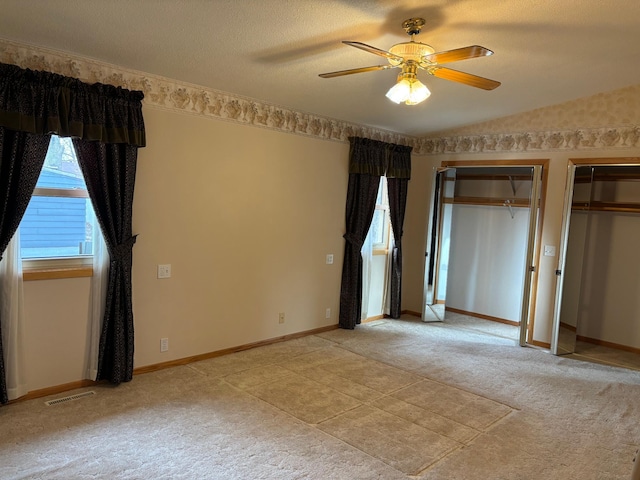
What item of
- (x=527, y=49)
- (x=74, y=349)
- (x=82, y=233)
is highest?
(x=527, y=49)

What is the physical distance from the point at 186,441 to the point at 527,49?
3.74 meters

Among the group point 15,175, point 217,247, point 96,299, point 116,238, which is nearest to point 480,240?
point 217,247

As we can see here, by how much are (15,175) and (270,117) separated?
2354 millimetres

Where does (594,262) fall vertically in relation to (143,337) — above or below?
above

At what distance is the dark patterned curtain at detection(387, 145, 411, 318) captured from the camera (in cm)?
598

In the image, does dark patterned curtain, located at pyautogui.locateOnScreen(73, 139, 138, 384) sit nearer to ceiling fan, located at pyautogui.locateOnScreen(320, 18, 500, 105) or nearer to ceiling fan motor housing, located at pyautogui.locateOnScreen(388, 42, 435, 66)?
ceiling fan, located at pyautogui.locateOnScreen(320, 18, 500, 105)

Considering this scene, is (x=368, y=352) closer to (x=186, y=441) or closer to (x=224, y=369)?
(x=224, y=369)

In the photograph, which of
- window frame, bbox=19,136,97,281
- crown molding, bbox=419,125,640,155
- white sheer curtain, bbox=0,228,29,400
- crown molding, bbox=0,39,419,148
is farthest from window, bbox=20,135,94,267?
crown molding, bbox=419,125,640,155

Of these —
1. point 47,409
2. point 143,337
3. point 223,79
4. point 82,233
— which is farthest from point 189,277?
point 223,79

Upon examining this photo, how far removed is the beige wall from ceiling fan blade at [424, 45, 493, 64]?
7.27 ft

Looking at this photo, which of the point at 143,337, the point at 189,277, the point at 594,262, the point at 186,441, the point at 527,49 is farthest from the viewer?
the point at 594,262

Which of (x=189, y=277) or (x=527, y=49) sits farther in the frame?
(x=189, y=277)

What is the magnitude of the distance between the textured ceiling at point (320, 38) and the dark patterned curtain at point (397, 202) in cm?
152

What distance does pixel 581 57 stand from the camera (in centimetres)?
372
